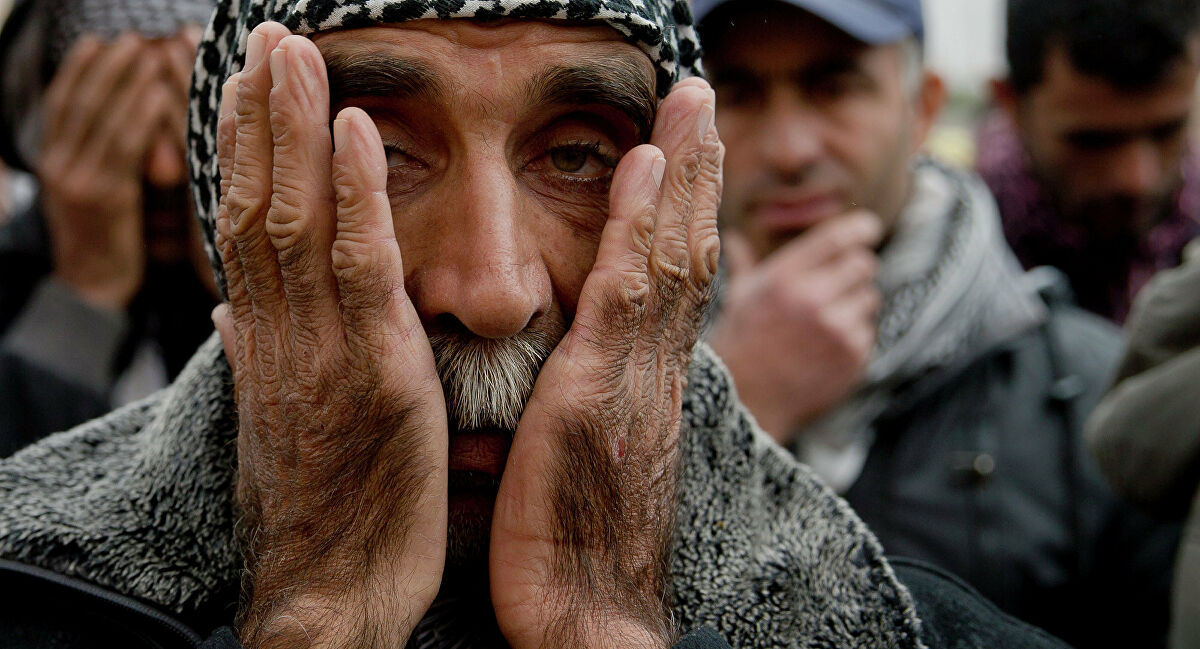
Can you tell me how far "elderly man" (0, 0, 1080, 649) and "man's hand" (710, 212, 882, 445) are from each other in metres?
1.43

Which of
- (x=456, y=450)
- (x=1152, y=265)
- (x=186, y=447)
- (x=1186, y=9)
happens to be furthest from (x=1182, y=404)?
(x=1152, y=265)

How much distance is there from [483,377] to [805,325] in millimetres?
1907

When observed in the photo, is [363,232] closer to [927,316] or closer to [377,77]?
[377,77]

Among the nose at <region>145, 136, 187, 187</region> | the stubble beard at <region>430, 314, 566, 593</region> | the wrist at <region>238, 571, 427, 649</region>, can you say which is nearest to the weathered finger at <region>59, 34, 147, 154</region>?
the nose at <region>145, 136, 187, 187</region>

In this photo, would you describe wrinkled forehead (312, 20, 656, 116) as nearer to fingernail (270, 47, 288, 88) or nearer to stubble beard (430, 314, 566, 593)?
fingernail (270, 47, 288, 88)

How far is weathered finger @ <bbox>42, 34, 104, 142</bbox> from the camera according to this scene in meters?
3.52

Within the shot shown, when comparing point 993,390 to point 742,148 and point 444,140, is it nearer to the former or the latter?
point 742,148

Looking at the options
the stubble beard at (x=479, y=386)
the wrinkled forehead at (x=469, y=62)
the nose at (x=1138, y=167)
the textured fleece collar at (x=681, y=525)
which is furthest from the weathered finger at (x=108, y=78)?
the nose at (x=1138, y=167)

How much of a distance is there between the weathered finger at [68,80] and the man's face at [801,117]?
187 centimetres

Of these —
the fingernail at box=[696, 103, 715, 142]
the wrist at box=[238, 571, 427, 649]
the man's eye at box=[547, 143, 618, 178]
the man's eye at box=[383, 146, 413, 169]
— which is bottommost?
the wrist at box=[238, 571, 427, 649]

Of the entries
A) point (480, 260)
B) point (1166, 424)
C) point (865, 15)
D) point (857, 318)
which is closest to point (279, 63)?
point (480, 260)

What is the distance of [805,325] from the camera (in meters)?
3.58

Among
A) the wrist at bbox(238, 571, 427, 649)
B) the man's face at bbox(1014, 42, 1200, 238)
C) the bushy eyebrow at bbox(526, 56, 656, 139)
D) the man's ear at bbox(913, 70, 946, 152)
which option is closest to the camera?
the wrist at bbox(238, 571, 427, 649)

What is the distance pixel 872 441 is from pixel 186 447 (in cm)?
200
